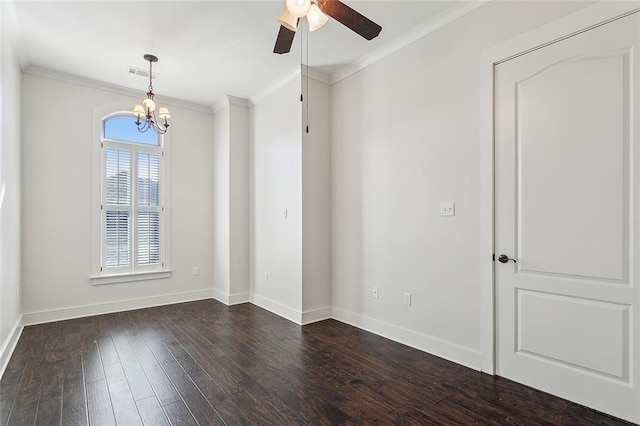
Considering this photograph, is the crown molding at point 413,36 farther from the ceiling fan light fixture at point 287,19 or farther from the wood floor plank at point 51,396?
the wood floor plank at point 51,396

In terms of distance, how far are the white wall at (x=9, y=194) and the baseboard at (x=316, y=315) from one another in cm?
265

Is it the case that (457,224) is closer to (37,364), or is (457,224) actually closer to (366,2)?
(366,2)

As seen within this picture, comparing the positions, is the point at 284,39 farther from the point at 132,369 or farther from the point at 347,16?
the point at 132,369

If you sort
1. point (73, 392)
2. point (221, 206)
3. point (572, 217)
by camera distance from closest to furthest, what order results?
point (572, 217) < point (73, 392) < point (221, 206)

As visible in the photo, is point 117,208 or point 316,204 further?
point 117,208

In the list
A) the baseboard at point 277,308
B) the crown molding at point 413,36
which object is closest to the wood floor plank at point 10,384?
the baseboard at point 277,308

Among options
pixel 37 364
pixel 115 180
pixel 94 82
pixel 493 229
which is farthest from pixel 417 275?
pixel 94 82

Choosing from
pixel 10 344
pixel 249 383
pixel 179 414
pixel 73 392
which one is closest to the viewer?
pixel 179 414

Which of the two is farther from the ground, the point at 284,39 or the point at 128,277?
the point at 284,39

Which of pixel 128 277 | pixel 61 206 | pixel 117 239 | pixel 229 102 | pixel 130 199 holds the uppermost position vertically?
pixel 229 102

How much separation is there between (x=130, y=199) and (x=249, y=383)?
3256 millimetres

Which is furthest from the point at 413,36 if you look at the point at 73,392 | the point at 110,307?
the point at 110,307

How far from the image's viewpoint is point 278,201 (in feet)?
14.4

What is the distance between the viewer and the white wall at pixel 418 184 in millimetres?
2727
